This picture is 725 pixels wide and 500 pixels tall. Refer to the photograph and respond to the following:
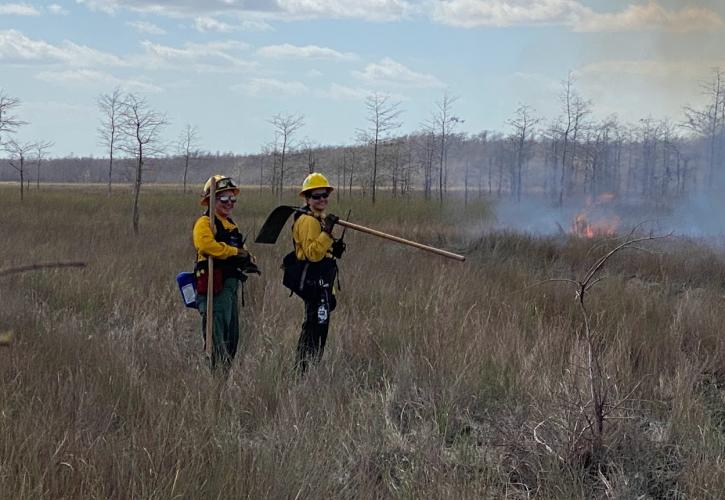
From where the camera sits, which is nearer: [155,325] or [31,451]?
[31,451]

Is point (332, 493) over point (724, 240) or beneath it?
beneath

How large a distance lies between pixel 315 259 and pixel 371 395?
3.92 feet

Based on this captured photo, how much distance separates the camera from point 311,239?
5.28 m

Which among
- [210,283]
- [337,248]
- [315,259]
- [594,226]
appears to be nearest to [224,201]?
[210,283]

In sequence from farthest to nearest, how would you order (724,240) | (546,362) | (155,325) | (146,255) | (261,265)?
(724,240)
(146,255)
(261,265)
(155,325)
(546,362)

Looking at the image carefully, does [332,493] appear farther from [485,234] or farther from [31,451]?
[485,234]

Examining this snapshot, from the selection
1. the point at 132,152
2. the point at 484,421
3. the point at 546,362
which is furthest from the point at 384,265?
the point at 132,152

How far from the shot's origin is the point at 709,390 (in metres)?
5.34

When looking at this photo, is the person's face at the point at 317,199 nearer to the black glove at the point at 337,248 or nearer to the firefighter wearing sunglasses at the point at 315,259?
the firefighter wearing sunglasses at the point at 315,259

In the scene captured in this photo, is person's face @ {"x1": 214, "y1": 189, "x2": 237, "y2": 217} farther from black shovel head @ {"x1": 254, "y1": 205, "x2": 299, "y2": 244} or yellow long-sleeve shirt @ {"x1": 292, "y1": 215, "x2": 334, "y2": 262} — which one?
yellow long-sleeve shirt @ {"x1": 292, "y1": 215, "x2": 334, "y2": 262}

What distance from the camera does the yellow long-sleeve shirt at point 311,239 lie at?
5211mm

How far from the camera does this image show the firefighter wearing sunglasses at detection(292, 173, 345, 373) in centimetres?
527

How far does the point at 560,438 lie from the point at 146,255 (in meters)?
7.88

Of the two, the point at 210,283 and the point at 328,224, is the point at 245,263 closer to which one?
the point at 210,283
